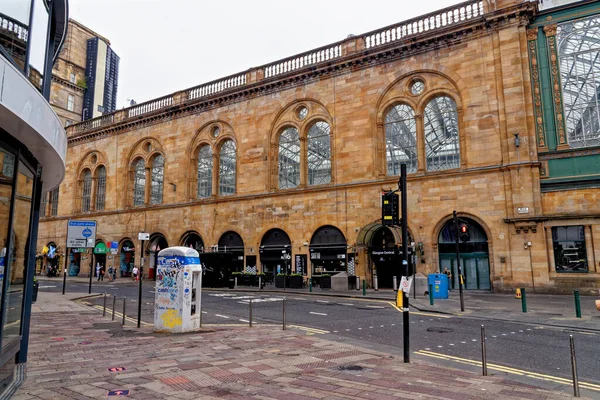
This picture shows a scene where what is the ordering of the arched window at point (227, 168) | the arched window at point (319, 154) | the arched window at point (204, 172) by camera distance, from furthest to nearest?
the arched window at point (204, 172), the arched window at point (227, 168), the arched window at point (319, 154)

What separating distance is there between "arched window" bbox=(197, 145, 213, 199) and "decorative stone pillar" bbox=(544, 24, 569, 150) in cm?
2651

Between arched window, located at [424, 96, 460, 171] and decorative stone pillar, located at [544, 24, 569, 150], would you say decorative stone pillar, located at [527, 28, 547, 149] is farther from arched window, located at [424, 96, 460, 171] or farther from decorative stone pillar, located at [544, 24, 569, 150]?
arched window, located at [424, 96, 460, 171]

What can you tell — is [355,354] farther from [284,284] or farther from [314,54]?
[314,54]

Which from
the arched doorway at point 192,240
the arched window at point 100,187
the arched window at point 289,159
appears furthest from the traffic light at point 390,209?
the arched window at point 100,187

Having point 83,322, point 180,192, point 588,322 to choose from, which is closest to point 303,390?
point 83,322

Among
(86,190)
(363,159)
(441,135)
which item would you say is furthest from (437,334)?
(86,190)

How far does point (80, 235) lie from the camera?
66.5ft

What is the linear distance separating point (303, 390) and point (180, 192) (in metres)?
34.4

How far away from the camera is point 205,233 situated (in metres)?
35.8

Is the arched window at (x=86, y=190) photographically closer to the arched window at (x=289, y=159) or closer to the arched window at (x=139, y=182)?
the arched window at (x=139, y=182)

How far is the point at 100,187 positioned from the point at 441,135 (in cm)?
3651

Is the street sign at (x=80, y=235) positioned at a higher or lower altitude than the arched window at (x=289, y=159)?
lower

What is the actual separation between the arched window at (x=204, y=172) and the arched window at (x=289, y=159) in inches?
305

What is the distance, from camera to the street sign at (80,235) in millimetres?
20141
